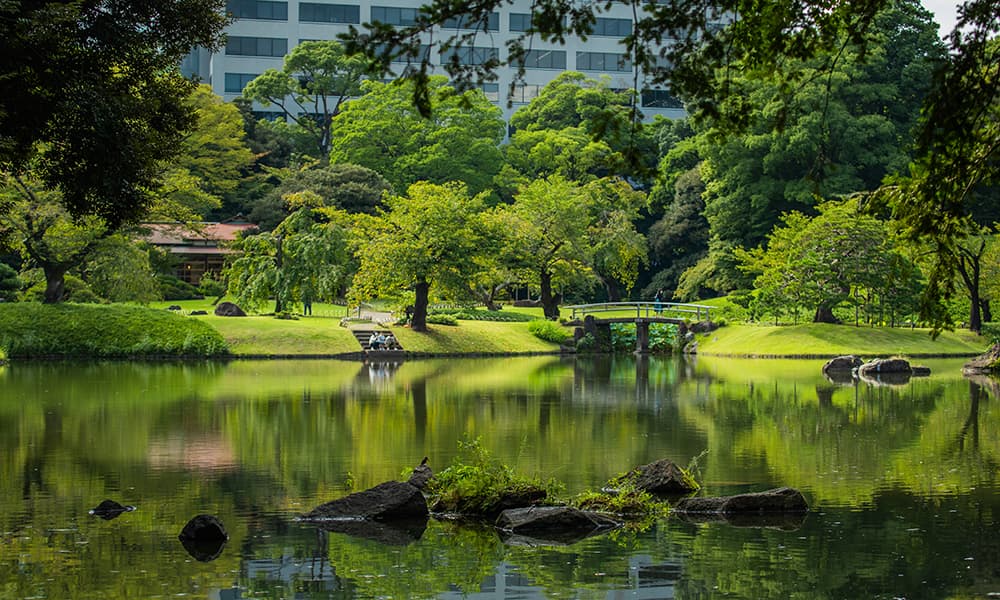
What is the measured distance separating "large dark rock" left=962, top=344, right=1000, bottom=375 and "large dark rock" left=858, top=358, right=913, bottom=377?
1679mm

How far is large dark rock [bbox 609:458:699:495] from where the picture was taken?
14.4 metres

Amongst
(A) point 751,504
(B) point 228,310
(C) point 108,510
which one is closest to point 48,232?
(B) point 228,310

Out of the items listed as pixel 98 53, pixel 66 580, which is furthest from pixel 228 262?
pixel 66 580

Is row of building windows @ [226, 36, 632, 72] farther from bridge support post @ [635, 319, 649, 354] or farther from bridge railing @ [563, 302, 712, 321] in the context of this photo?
bridge support post @ [635, 319, 649, 354]

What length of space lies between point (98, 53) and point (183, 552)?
9.92 m

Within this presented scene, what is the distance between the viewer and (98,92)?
677 inches

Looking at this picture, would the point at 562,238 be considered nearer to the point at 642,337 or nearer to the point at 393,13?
the point at 642,337

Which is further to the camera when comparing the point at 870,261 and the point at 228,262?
the point at 228,262

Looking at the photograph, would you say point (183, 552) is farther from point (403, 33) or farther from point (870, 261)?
point (870, 261)

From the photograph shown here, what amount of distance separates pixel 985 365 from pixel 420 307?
21969mm

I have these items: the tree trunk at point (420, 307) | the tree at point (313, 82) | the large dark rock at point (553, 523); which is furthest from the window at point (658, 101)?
the large dark rock at point (553, 523)

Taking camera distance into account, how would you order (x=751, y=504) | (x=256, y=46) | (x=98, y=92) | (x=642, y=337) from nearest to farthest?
(x=751, y=504) → (x=98, y=92) → (x=642, y=337) → (x=256, y=46)

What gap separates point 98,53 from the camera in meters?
18.6

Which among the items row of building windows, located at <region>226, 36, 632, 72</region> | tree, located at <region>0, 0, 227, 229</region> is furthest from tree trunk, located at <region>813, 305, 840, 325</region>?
row of building windows, located at <region>226, 36, 632, 72</region>
